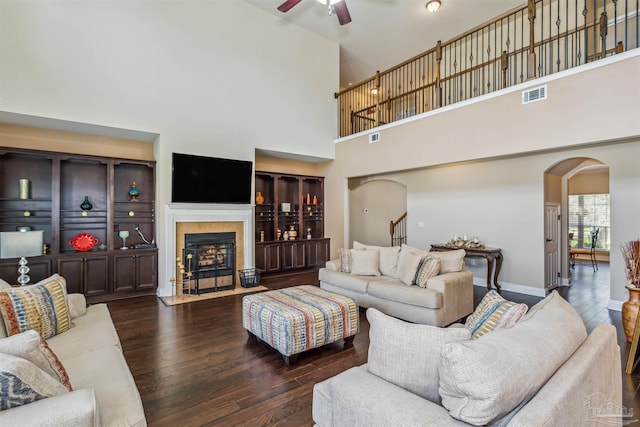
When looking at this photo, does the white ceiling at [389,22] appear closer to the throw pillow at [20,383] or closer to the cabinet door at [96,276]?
the cabinet door at [96,276]

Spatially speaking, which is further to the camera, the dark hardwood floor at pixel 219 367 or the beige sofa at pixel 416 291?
the beige sofa at pixel 416 291

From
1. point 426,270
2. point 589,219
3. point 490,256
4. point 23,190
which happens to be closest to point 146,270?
point 23,190

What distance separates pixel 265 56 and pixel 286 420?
6422mm

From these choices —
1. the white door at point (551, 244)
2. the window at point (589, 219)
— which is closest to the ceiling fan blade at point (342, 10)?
the white door at point (551, 244)

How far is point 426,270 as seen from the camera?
3900 millimetres

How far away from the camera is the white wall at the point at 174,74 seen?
14.1ft

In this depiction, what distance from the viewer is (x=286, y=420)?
2.09m

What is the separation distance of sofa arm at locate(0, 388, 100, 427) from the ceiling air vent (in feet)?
17.7

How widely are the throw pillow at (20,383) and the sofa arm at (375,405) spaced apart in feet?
3.86

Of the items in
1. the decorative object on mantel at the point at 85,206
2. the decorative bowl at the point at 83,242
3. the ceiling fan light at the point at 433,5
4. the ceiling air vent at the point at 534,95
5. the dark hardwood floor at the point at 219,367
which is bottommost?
the dark hardwood floor at the point at 219,367

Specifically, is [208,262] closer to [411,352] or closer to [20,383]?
[20,383]

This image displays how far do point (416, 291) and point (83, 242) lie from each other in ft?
16.7

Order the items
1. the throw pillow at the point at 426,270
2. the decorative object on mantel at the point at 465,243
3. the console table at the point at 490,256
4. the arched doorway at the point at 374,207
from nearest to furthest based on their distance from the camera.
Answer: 1. the throw pillow at the point at 426,270
2. the console table at the point at 490,256
3. the decorative object on mantel at the point at 465,243
4. the arched doorway at the point at 374,207

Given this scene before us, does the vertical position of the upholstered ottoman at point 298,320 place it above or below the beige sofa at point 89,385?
below
